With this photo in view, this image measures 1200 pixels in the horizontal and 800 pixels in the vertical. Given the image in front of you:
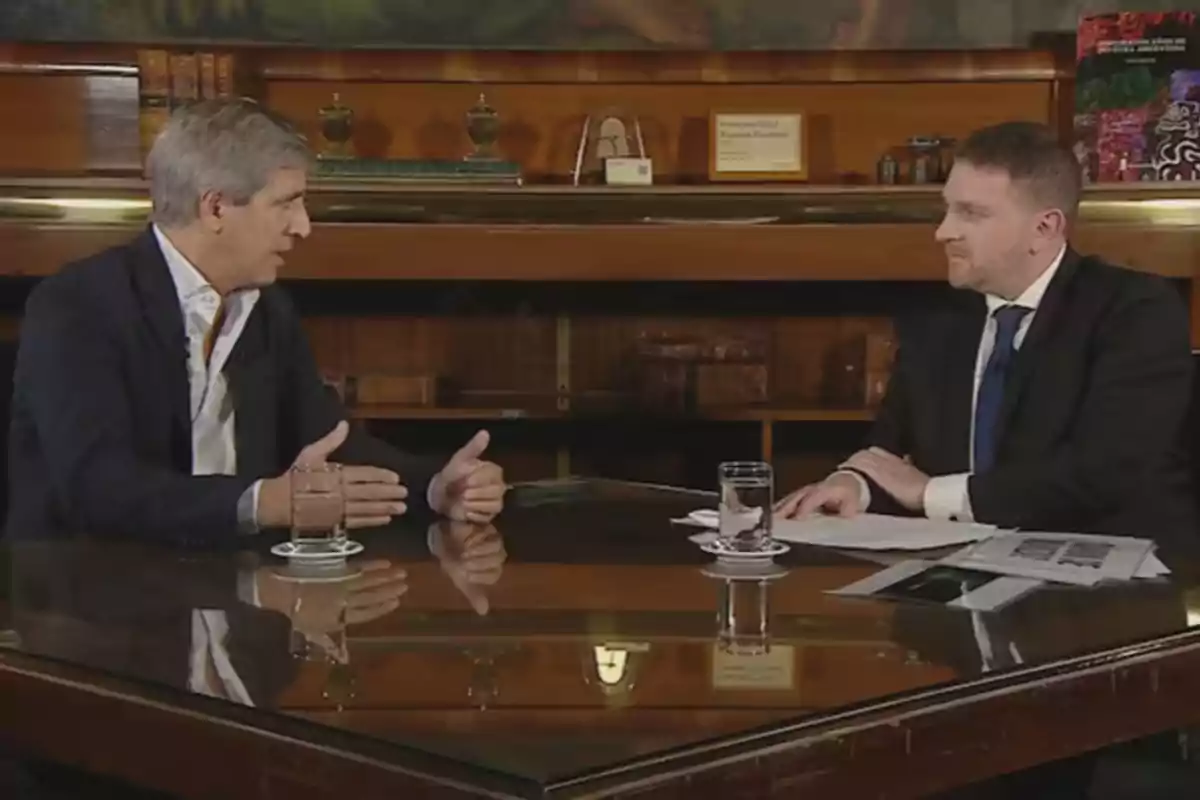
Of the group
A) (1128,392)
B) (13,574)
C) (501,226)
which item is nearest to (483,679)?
(13,574)

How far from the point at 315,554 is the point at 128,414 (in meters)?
0.45

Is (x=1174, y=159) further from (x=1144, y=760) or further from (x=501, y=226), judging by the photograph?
(x=1144, y=760)

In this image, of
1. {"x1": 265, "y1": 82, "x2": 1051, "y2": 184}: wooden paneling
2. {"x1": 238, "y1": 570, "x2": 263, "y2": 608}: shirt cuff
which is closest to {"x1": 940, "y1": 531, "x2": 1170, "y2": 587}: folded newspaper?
{"x1": 238, "y1": 570, "x2": 263, "y2": 608}: shirt cuff

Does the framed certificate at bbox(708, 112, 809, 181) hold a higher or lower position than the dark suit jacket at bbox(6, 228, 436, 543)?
higher

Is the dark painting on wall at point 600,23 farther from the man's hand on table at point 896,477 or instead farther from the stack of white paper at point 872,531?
the stack of white paper at point 872,531

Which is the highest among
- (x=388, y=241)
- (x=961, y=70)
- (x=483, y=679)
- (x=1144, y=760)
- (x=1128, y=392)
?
(x=961, y=70)

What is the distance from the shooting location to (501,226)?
13.6 ft

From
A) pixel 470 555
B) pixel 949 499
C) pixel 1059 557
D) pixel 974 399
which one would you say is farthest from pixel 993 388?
pixel 470 555

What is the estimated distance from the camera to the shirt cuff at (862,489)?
2.48 meters

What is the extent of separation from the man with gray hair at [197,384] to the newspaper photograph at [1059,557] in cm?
66

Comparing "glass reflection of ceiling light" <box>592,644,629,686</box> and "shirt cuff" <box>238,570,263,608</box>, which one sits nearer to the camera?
"glass reflection of ceiling light" <box>592,644,629,686</box>

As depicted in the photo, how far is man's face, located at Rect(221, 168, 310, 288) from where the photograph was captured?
2.57m

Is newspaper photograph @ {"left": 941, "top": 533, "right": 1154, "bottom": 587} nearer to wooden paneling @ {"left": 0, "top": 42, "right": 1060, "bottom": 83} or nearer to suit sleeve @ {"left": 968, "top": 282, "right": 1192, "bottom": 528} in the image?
suit sleeve @ {"left": 968, "top": 282, "right": 1192, "bottom": 528}

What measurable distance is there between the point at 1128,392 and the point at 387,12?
228cm
